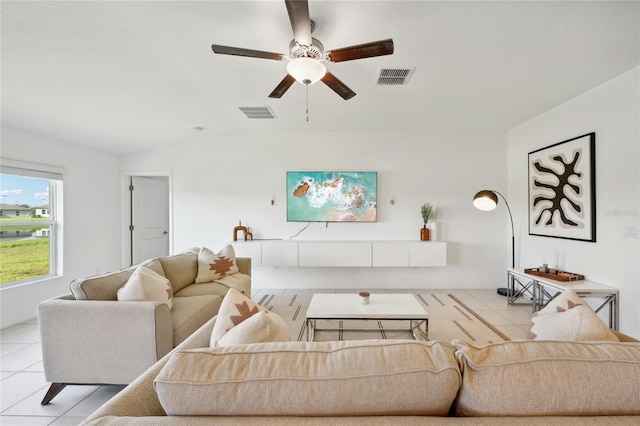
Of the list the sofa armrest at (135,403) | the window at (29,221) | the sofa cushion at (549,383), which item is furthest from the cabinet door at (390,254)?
the window at (29,221)

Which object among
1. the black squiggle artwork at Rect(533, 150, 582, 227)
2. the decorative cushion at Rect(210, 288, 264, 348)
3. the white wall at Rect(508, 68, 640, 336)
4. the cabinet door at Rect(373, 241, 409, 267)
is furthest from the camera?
the cabinet door at Rect(373, 241, 409, 267)

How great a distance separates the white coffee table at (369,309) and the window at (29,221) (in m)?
3.40

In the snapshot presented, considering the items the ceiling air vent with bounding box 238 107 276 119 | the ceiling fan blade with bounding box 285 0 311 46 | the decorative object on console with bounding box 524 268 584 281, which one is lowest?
the decorative object on console with bounding box 524 268 584 281

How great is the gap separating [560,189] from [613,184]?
596 millimetres

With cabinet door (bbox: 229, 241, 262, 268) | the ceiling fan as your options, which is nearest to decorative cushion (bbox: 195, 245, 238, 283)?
cabinet door (bbox: 229, 241, 262, 268)

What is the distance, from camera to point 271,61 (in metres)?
2.46

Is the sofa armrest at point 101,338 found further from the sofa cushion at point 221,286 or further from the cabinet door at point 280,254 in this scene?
the cabinet door at point 280,254

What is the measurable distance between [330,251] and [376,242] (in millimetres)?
678

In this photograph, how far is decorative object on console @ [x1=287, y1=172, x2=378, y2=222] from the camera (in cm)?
437

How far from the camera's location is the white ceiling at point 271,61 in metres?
1.88

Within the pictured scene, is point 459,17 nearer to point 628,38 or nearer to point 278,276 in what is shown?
point 628,38

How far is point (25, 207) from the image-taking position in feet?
10.9

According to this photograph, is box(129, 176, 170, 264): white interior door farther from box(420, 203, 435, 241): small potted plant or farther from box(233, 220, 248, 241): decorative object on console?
box(420, 203, 435, 241): small potted plant

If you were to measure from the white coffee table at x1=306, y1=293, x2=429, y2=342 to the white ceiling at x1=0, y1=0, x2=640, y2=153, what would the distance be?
2102 mm
